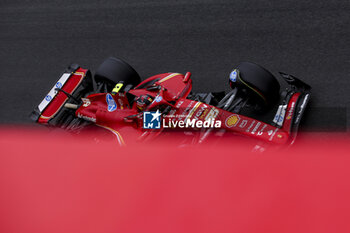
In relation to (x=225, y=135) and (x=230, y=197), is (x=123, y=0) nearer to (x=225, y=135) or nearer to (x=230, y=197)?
(x=225, y=135)

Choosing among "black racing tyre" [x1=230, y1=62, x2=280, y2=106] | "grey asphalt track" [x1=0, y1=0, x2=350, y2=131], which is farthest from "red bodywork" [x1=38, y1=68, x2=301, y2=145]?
"grey asphalt track" [x1=0, y1=0, x2=350, y2=131]

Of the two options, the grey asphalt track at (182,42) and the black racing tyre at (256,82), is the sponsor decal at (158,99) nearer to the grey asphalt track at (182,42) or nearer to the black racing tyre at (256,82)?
the black racing tyre at (256,82)

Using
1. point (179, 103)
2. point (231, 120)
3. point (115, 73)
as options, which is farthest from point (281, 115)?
point (115, 73)

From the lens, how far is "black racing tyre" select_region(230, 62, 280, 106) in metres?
2.62

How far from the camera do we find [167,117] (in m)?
2.49

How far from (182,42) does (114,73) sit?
80 centimetres

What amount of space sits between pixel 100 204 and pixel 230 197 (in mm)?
455

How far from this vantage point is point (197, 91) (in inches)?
128

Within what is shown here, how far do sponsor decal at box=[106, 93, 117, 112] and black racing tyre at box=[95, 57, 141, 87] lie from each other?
0.34 metres

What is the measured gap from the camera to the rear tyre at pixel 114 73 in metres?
3.00

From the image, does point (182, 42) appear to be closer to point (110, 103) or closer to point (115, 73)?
point (115, 73)

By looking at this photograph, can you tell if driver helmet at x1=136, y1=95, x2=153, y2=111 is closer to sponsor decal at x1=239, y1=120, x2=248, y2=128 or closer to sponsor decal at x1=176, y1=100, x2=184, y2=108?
sponsor decal at x1=176, y1=100, x2=184, y2=108

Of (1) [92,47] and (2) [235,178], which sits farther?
(1) [92,47]

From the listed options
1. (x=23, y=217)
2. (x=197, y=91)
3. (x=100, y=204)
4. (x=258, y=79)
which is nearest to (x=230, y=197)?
(x=100, y=204)
